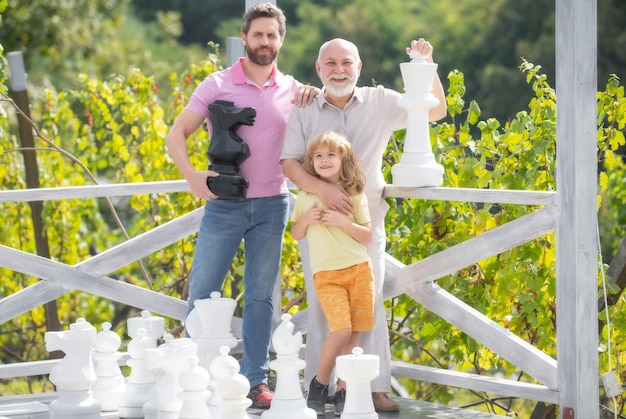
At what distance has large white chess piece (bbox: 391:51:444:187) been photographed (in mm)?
3951

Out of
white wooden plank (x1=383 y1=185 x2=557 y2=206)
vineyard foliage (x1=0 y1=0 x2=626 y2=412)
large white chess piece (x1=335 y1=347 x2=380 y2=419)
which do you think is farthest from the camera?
vineyard foliage (x1=0 y1=0 x2=626 y2=412)

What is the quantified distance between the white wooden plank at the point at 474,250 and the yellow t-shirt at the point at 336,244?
1.01 feet

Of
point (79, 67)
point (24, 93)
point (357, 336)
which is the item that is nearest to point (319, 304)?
point (357, 336)

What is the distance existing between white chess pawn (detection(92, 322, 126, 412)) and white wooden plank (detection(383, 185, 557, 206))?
Answer: 111 cm

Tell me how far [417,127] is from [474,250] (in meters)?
0.47

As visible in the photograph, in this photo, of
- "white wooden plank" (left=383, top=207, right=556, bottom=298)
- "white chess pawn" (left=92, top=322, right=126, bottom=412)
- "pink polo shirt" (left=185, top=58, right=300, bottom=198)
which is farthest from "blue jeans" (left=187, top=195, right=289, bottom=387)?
"white wooden plank" (left=383, top=207, right=556, bottom=298)

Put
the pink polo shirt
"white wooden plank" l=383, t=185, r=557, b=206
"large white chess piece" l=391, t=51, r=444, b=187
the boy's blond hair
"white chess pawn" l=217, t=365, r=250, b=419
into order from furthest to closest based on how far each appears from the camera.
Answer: the pink polo shirt < "large white chess piece" l=391, t=51, r=444, b=187 < the boy's blond hair < "white wooden plank" l=383, t=185, r=557, b=206 < "white chess pawn" l=217, t=365, r=250, b=419

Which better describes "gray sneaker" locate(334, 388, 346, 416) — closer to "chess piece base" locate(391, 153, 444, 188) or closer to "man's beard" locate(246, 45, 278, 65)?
"chess piece base" locate(391, 153, 444, 188)

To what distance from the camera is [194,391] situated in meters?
3.41

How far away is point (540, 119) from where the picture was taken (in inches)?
180

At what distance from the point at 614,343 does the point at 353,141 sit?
4.63 feet

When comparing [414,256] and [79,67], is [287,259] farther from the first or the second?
[79,67]

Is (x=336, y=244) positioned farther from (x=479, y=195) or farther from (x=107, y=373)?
(x=107, y=373)

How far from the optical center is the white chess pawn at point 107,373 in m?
3.98
